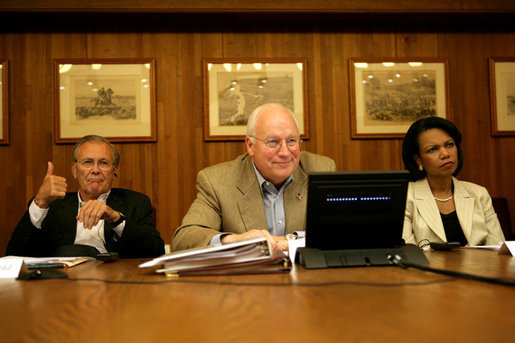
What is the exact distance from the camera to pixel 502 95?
390cm

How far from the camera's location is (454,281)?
3.36ft

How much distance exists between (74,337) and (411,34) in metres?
3.89

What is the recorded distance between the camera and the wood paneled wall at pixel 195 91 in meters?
3.57

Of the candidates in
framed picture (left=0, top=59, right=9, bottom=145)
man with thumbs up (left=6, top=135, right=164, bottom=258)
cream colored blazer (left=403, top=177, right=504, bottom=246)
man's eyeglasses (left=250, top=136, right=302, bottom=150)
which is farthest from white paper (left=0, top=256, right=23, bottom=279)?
framed picture (left=0, top=59, right=9, bottom=145)

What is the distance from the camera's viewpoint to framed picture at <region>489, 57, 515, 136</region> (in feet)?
12.7

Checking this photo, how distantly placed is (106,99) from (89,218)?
1.95 m

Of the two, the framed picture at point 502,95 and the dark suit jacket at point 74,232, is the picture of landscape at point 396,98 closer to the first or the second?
the framed picture at point 502,95

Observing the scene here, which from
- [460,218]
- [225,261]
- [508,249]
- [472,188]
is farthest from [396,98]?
[225,261]

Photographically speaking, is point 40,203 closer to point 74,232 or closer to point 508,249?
point 74,232

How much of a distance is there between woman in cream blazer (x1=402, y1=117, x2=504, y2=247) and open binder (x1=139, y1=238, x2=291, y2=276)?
58.0 inches

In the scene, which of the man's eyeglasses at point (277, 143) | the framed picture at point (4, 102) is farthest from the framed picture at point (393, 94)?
the framed picture at point (4, 102)

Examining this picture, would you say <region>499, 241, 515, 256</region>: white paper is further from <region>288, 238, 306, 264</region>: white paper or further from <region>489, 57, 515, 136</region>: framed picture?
<region>489, 57, 515, 136</region>: framed picture

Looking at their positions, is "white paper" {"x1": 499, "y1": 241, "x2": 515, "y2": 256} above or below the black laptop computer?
below

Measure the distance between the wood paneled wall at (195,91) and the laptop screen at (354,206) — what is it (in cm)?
241
